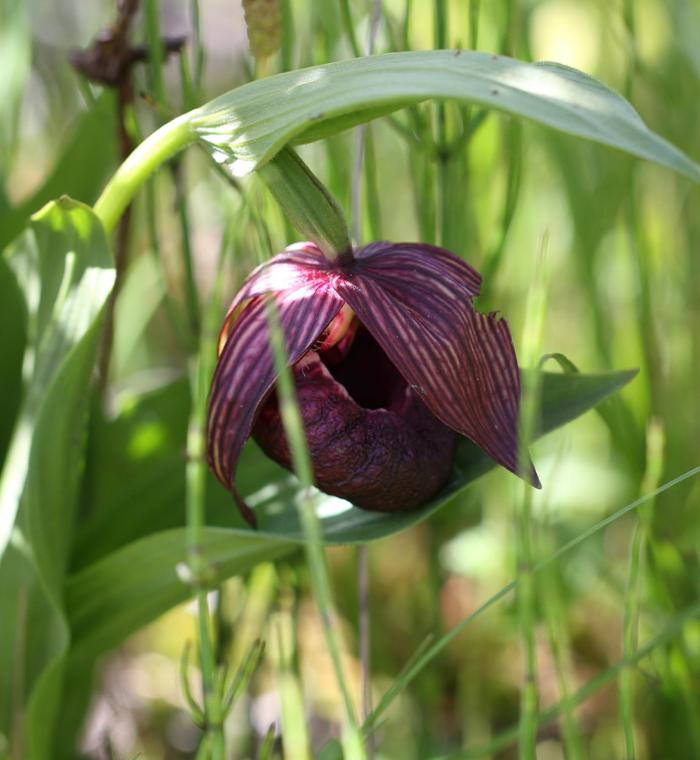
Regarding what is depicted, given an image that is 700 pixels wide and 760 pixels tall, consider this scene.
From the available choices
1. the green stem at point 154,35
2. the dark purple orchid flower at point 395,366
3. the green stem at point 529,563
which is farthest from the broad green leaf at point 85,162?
the green stem at point 529,563

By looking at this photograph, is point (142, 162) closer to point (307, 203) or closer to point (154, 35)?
point (307, 203)

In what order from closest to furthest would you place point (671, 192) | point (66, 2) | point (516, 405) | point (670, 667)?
point (516, 405), point (670, 667), point (671, 192), point (66, 2)

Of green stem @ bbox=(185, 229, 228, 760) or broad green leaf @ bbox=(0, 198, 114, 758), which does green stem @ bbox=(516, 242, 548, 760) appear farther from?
broad green leaf @ bbox=(0, 198, 114, 758)

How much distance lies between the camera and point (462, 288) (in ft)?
1.94

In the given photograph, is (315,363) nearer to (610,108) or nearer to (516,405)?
(516,405)

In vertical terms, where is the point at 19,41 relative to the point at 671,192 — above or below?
above

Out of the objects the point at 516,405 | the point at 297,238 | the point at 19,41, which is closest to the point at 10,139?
the point at 19,41

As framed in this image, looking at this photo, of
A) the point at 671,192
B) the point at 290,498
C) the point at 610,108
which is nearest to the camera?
the point at 610,108

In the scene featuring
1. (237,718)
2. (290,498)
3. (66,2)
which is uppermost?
(66,2)

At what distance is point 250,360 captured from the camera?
0.57 m

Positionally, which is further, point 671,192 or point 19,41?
point 671,192

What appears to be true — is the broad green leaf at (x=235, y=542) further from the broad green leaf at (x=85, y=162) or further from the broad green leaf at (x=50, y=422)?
the broad green leaf at (x=85, y=162)

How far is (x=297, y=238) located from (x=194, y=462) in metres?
0.41

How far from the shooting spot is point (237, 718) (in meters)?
1.08
